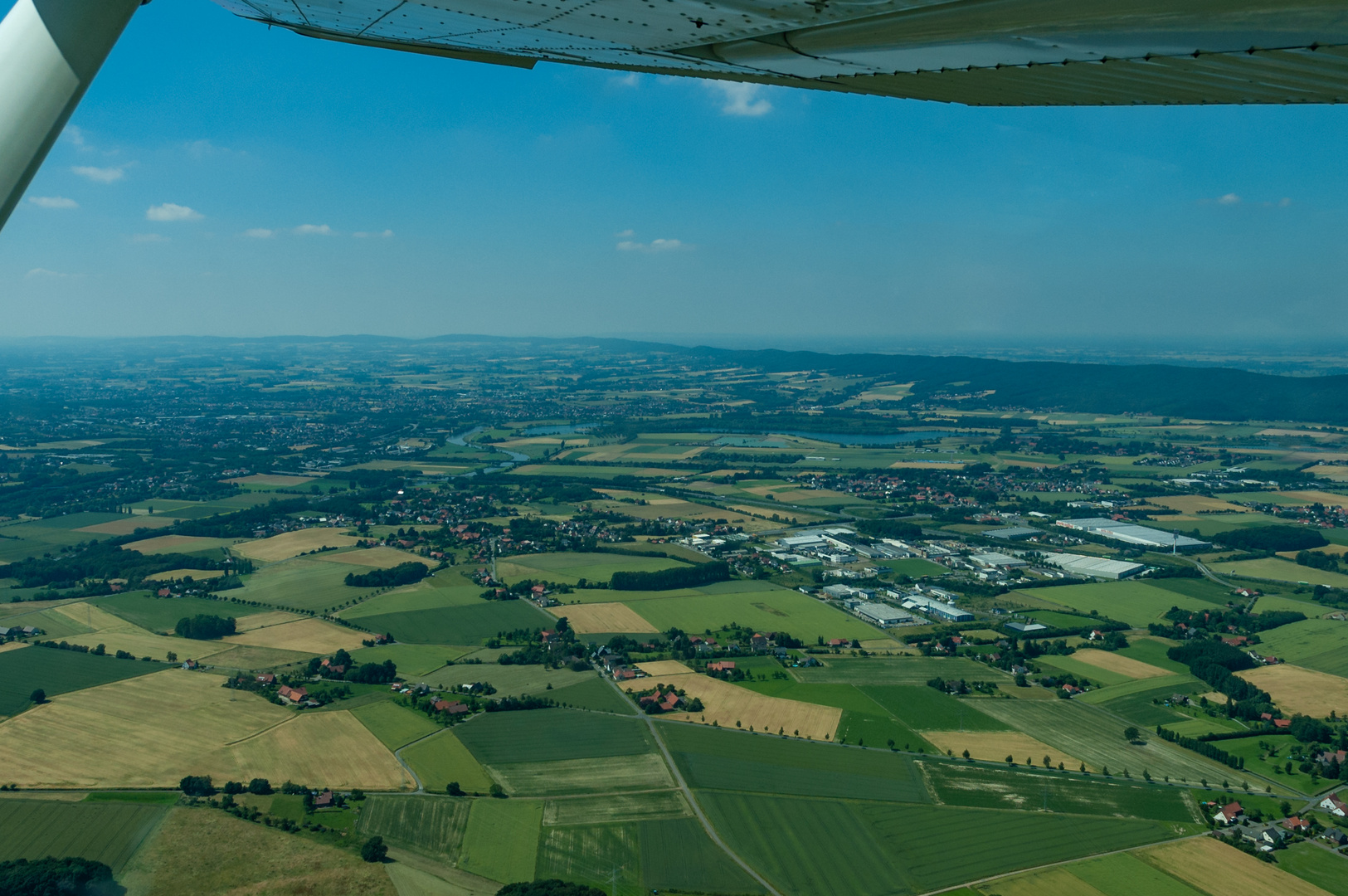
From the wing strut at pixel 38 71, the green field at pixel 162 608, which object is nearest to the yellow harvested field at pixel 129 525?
the green field at pixel 162 608

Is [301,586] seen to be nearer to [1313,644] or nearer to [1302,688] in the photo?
[1302,688]

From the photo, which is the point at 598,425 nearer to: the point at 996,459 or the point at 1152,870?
the point at 996,459

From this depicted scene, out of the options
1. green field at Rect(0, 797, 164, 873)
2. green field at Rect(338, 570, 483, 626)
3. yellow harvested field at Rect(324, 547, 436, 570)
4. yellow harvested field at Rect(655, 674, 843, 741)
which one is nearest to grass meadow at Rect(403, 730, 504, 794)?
green field at Rect(0, 797, 164, 873)

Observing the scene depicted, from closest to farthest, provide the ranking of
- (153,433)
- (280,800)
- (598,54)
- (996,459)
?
(598,54)
(280,800)
(996,459)
(153,433)

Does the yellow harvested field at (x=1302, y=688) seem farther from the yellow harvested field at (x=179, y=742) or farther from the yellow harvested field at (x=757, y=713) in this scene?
the yellow harvested field at (x=179, y=742)

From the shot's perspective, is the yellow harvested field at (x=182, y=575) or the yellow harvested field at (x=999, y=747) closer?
the yellow harvested field at (x=999, y=747)

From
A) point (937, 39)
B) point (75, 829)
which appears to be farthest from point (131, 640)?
point (937, 39)

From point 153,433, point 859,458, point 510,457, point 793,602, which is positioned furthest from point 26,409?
point 793,602
